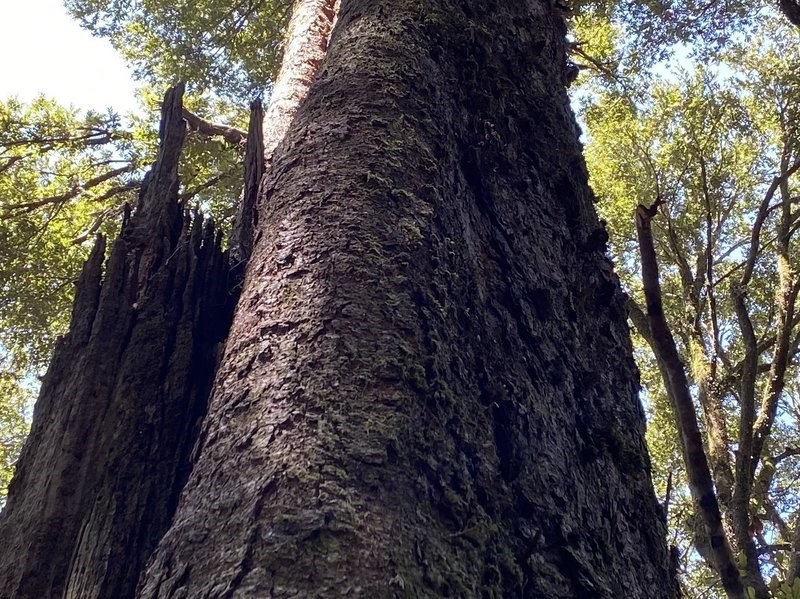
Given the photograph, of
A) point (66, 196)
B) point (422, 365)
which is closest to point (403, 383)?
point (422, 365)

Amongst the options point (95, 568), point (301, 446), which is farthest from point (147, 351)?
point (301, 446)

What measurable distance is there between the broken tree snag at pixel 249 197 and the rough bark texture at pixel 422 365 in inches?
7.8

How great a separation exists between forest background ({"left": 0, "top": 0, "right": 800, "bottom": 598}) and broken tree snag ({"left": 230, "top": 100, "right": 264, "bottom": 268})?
5.50ft

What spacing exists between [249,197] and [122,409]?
2.70 ft

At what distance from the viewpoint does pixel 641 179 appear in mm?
10711

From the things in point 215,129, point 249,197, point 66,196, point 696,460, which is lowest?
point 696,460

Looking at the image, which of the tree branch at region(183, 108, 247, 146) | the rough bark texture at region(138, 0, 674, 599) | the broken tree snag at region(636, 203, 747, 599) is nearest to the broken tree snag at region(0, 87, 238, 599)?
the rough bark texture at region(138, 0, 674, 599)

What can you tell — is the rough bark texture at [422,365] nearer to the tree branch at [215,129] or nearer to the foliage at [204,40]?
the tree branch at [215,129]

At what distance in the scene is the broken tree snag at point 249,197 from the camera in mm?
2268

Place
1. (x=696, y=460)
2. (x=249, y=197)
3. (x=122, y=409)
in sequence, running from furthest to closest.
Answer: (x=249, y=197) < (x=696, y=460) < (x=122, y=409)

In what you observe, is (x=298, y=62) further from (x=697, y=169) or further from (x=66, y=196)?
(x=697, y=169)

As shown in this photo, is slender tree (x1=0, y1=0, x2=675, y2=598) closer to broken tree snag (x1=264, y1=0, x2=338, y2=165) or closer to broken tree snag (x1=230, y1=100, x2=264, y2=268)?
broken tree snag (x1=230, y1=100, x2=264, y2=268)

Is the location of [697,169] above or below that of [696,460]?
above

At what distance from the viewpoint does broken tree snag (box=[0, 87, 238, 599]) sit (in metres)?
1.64
